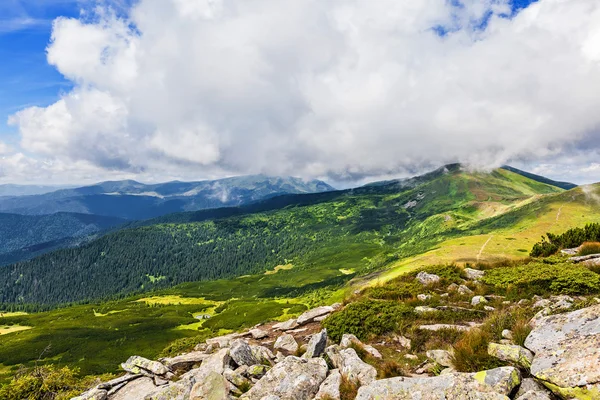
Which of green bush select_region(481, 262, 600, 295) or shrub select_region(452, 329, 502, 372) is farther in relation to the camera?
green bush select_region(481, 262, 600, 295)

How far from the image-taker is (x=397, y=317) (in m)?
22.2

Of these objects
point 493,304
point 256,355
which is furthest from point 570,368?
point 256,355

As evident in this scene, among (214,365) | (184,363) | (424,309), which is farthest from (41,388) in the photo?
(424,309)

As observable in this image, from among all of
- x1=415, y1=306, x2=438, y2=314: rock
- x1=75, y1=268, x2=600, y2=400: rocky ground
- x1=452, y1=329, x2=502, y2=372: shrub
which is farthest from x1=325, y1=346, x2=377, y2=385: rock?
x1=415, y1=306, x2=438, y2=314: rock

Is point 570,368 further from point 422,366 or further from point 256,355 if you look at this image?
point 256,355

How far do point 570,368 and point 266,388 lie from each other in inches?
474

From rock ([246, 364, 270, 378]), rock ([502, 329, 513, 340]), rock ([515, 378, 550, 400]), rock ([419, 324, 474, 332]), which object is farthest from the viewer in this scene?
rock ([419, 324, 474, 332])

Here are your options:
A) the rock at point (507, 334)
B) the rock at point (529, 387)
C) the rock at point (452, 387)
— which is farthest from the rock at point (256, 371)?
the rock at point (507, 334)

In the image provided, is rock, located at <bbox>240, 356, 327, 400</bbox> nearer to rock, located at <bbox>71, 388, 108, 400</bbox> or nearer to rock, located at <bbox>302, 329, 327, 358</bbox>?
rock, located at <bbox>302, 329, 327, 358</bbox>

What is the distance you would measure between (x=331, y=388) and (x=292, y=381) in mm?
1987

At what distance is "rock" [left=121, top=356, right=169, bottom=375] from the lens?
21.3 meters

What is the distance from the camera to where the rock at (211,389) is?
14962mm

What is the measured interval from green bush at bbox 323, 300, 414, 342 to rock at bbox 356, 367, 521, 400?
9.77 m

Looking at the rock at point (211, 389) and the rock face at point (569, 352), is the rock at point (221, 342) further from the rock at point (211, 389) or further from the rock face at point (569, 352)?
the rock face at point (569, 352)
